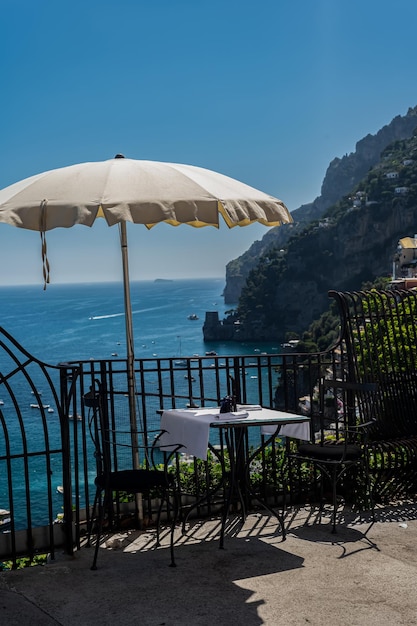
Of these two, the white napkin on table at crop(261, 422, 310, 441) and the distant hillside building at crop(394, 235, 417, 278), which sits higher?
the distant hillside building at crop(394, 235, 417, 278)

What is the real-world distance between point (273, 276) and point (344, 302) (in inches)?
4986

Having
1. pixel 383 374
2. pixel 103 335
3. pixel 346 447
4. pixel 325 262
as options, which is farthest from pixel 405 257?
pixel 346 447

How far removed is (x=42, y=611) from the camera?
4.37 metres

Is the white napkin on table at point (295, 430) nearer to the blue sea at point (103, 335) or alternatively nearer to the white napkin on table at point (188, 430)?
the white napkin on table at point (188, 430)

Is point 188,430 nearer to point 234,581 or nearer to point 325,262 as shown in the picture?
point 234,581

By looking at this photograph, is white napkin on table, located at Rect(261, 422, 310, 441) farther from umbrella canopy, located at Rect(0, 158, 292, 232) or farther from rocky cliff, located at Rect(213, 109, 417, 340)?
rocky cliff, located at Rect(213, 109, 417, 340)

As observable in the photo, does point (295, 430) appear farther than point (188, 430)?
Yes

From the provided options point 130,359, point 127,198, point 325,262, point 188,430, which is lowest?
point 188,430

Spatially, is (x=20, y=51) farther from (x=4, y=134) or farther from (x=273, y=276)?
(x=273, y=276)

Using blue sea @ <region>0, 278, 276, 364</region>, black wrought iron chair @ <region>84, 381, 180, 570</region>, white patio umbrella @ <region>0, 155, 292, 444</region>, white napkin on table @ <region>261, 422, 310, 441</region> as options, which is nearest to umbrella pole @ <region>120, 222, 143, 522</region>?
black wrought iron chair @ <region>84, 381, 180, 570</region>

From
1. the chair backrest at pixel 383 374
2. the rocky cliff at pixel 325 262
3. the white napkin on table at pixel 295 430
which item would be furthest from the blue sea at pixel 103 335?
the white napkin on table at pixel 295 430

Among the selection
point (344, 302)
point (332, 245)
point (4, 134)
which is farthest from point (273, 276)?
point (344, 302)

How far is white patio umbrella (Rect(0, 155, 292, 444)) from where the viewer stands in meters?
4.93

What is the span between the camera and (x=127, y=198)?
4.97 m
